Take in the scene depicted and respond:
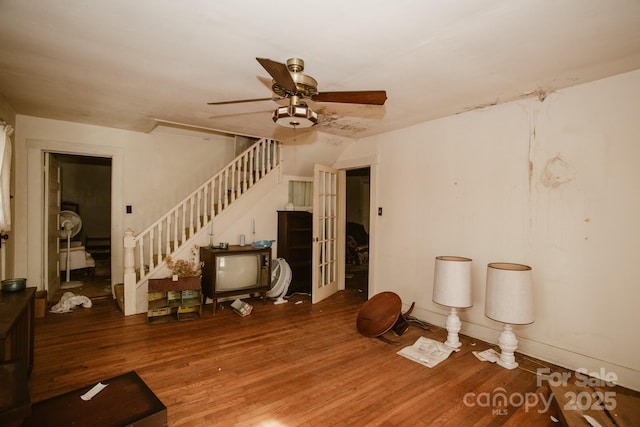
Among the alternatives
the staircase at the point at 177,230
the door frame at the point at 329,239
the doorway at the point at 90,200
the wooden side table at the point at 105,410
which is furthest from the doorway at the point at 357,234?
the doorway at the point at 90,200

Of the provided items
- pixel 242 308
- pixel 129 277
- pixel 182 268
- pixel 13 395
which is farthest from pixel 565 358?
pixel 129 277

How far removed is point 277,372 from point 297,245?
99.8 inches

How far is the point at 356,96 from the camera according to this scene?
81.7 inches

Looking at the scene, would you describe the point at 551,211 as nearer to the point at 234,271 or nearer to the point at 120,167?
the point at 234,271

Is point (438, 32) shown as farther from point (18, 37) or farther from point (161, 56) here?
point (18, 37)

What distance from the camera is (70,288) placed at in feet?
15.6

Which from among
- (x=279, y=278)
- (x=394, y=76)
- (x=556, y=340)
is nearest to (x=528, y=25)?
(x=394, y=76)

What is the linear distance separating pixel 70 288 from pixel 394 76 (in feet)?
18.0

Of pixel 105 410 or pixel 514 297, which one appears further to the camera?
pixel 514 297

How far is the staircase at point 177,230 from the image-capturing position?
370 cm

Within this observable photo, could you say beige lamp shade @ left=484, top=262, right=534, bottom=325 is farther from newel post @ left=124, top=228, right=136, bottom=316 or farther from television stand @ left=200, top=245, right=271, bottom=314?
newel post @ left=124, top=228, right=136, bottom=316

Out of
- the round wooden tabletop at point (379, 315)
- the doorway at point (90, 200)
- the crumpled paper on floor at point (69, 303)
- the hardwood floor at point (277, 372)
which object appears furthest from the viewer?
the doorway at point (90, 200)

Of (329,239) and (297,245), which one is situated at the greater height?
(329,239)

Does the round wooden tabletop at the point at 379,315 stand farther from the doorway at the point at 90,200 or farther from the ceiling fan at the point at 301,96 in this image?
the doorway at the point at 90,200
